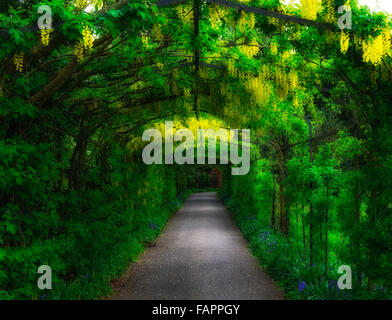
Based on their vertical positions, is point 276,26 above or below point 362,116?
above

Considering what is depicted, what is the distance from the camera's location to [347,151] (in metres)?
5.56

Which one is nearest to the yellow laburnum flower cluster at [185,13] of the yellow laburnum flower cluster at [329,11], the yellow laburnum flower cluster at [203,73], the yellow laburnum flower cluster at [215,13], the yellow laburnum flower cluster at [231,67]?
the yellow laburnum flower cluster at [215,13]

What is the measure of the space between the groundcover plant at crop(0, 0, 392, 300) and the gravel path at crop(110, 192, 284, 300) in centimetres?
33

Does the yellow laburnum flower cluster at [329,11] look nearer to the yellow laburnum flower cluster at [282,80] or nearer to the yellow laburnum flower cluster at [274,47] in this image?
the yellow laburnum flower cluster at [274,47]

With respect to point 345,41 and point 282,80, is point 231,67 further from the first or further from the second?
point 345,41

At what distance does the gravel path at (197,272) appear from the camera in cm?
602

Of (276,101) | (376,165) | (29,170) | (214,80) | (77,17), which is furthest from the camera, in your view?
(276,101)

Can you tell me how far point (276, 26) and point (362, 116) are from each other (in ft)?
5.08

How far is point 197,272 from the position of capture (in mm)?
7395

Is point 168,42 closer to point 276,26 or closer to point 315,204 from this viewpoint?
point 276,26

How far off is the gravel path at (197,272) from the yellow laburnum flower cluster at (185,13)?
3827 millimetres

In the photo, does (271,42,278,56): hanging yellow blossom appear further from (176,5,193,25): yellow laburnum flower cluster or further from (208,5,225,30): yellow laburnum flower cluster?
(176,5,193,25): yellow laburnum flower cluster
